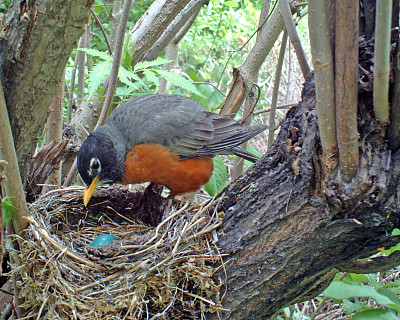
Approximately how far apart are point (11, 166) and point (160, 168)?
1.27 m

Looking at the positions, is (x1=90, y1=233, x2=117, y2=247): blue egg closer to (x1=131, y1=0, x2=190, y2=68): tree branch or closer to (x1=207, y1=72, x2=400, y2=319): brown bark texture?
(x1=207, y1=72, x2=400, y2=319): brown bark texture

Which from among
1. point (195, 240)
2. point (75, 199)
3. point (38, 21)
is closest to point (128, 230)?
point (75, 199)

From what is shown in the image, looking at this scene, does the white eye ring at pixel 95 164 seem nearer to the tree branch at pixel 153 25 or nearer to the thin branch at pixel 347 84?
the tree branch at pixel 153 25

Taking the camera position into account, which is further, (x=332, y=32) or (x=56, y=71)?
(x=56, y=71)

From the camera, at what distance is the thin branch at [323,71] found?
3.90ft

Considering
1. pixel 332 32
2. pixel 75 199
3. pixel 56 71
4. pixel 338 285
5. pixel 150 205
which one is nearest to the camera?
pixel 332 32

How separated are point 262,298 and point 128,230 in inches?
49.9

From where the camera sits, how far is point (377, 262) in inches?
67.5

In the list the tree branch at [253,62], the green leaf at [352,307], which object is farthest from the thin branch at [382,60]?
the tree branch at [253,62]

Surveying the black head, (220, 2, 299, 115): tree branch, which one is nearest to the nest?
the black head

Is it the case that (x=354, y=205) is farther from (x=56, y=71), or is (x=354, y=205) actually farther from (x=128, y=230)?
(x=128, y=230)

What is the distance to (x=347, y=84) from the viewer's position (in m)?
1.32

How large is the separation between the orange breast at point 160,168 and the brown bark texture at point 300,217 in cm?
92

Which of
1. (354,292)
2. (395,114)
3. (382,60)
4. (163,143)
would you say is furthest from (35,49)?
(354,292)
